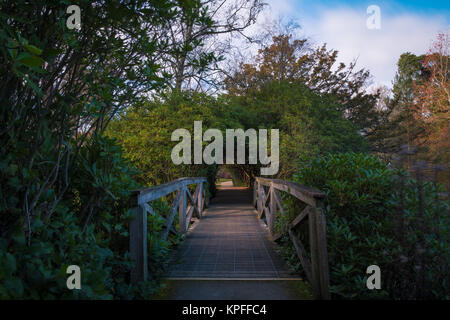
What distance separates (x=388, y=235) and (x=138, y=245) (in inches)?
87.7

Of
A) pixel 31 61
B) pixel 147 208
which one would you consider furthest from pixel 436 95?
pixel 31 61

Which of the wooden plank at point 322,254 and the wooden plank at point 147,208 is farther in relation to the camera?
the wooden plank at point 147,208

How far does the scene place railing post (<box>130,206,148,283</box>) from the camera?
255 centimetres

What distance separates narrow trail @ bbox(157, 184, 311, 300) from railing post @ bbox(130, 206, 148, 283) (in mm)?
287

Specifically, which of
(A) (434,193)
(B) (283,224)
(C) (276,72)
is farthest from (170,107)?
(C) (276,72)

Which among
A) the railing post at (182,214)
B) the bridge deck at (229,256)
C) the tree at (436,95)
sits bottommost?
the bridge deck at (229,256)

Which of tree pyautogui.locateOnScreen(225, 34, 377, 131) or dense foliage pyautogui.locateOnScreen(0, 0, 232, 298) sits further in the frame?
tree pyautogui.locateOnScreen(225, 34, 377, 131)

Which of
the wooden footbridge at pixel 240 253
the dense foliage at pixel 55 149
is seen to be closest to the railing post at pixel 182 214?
the wooden footbridge at pixel 240 253

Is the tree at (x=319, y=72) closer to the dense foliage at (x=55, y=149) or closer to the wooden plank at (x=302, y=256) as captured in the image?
the wooden plank at (x=302, y=256)

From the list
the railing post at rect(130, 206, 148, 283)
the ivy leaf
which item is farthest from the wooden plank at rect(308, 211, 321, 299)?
the ivy leaf

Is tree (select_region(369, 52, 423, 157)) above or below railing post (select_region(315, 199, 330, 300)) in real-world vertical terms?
above

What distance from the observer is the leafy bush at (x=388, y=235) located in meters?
2.15

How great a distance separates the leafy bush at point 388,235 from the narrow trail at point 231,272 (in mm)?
522

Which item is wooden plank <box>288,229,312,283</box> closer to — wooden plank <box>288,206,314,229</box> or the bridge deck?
wooden plank <box>288,206,314,229</box>
